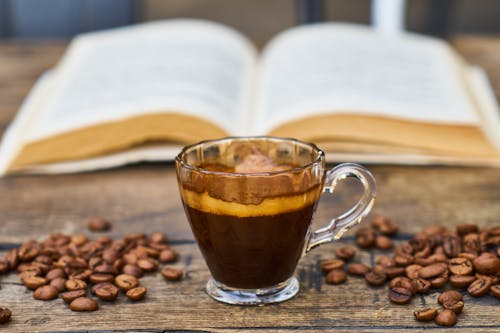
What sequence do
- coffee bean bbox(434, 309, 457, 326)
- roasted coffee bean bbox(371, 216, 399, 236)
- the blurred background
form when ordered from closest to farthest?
1. coffee bean bbox(434, 309, 457, 326)
2. roasted coffee bean bbox(371, 216, 399, 236)
3. the blurred background

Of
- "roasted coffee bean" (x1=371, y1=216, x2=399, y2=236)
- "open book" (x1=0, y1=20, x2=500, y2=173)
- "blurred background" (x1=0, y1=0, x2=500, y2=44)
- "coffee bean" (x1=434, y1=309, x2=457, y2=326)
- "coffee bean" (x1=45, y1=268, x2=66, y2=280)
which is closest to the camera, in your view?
"coffee bean" (x1=434, y1=309, x2=457, y2=326)

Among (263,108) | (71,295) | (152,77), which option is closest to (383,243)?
(71,295)

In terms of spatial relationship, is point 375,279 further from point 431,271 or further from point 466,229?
point 466,229

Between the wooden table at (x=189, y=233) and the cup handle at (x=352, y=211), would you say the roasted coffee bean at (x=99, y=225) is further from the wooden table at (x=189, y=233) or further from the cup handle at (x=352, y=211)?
the cup handle at (x=352, y=211)

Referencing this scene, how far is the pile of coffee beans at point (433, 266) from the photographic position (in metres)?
0.71

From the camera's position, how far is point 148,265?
79 cm

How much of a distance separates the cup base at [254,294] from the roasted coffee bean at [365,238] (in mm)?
129

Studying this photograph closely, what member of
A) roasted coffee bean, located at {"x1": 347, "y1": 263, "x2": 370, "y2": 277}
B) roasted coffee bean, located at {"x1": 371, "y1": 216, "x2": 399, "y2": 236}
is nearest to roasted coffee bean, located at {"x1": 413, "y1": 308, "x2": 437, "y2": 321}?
roasted coffee bean, located at {"x1": 347, "y1": 263, "x2": 370, "y2": 277}

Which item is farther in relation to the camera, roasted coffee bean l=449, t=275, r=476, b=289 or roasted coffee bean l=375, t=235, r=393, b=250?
roasted coffee bean l=375, t=235, r=393, b=250

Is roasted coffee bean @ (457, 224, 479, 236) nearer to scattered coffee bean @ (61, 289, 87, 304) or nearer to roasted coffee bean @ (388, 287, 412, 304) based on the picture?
roasted coffee bean @ (388, 287, 412, 304)

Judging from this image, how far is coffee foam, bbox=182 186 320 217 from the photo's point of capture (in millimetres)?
692

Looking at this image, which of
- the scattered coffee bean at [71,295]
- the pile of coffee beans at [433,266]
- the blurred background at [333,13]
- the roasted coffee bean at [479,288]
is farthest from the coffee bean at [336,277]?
the blurred background at [333,13]

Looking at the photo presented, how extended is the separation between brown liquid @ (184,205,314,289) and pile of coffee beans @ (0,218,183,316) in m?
0.06

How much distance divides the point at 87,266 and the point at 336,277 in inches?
9.3
